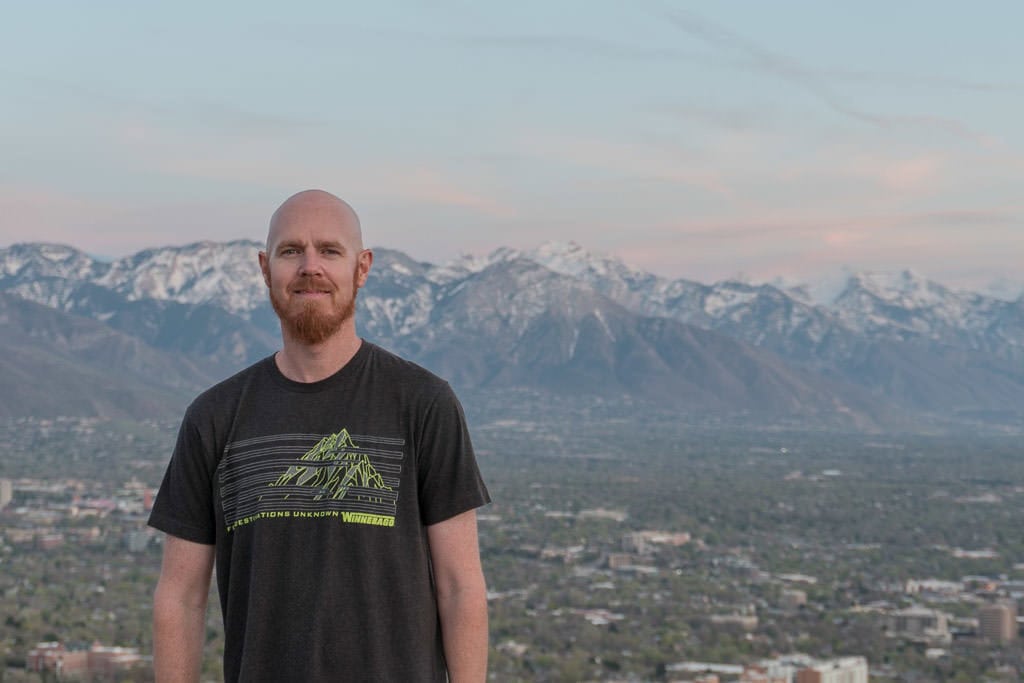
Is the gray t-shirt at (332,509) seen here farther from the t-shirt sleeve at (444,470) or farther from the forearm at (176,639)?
the forearm at (176,639)

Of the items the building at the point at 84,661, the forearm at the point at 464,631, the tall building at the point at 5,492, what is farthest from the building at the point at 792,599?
the forearm at the point at 464,631

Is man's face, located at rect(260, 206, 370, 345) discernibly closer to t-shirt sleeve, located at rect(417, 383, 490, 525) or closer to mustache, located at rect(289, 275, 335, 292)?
mustache, located at rect(289, 275, 335, 292)

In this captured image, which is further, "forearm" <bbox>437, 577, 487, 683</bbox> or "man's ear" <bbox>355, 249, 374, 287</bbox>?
"man's ear" <bbox>355, 249, 374, 287</bbox>

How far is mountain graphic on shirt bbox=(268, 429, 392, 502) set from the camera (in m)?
3.98

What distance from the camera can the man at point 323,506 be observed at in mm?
3977

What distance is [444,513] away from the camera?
4047mm

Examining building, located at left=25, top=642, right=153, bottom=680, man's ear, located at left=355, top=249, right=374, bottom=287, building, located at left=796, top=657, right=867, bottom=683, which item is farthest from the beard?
building, located at left=796, top=657, right=867, bottom=683

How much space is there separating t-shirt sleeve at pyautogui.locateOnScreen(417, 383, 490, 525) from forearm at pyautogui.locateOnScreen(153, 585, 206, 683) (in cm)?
71

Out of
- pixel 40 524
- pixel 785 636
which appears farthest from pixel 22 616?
pixel 40 524

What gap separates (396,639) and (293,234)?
1081 mm

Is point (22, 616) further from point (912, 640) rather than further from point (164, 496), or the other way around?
point (164, 496)

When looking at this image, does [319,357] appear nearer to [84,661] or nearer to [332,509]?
[332,509]

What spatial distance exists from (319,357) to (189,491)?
0.50 m

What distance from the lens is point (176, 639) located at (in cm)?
416
